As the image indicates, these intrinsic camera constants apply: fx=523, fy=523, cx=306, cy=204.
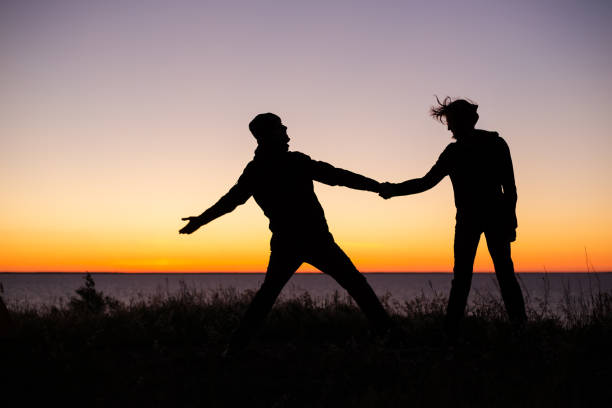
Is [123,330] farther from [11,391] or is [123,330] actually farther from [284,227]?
[284,227]

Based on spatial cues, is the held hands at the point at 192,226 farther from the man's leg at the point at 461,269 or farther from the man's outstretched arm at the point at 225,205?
the man's leg at the point at 461,269

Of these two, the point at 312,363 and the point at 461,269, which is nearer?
the point at 312,363

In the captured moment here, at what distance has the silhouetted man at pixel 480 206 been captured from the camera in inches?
219

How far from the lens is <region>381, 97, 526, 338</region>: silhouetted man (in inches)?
219

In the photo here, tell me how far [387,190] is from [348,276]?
1.39 metres

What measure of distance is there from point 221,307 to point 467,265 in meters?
3.97

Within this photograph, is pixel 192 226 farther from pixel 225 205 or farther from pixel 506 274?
pixel 506 274

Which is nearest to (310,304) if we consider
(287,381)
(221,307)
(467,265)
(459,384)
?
(221,307)

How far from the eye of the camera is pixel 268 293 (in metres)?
5.20

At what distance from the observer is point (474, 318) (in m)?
6.53

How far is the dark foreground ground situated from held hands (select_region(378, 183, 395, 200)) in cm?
161

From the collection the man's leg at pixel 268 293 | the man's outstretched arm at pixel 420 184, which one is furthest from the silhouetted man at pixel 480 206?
the man's leg at pixel 268 293

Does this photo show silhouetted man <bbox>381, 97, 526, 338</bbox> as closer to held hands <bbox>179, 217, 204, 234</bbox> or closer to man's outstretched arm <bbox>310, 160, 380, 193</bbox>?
man's outstretched arm <bbox>310, 160, 380, 193</bbox>

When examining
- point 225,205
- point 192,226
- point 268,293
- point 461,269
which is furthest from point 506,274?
point 192,226
